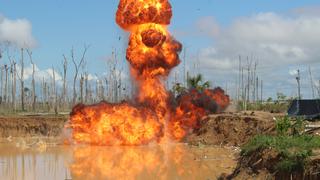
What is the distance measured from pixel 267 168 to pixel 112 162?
15314 mm

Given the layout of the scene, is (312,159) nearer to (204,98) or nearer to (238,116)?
(238,116)

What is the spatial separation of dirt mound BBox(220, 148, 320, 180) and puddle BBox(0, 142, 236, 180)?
14.3 feet

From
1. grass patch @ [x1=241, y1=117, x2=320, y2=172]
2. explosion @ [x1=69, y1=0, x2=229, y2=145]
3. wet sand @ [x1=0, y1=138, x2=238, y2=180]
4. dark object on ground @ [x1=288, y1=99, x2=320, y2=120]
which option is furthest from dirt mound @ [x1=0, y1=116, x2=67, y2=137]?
grass patch @ [x1=241, y1=117, x2=320, y2=172]

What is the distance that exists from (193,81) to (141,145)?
21126mm

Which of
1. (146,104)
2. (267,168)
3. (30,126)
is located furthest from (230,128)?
(267,168)

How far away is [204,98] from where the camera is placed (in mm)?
49562

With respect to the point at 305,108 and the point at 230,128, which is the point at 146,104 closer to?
the point at 230,128

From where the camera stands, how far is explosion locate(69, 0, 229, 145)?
1695 inches

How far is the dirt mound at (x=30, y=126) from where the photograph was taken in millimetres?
51406

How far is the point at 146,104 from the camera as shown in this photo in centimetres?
4650

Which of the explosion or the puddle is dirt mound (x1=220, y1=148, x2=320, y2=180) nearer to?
the puddle

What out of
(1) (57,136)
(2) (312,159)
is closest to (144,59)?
(1) (57,136)

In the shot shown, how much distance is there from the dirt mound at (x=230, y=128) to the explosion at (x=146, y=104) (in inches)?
117

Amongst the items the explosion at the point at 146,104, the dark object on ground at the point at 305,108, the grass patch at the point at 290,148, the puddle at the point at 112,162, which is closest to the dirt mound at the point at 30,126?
the explosion at the point at 146,104
